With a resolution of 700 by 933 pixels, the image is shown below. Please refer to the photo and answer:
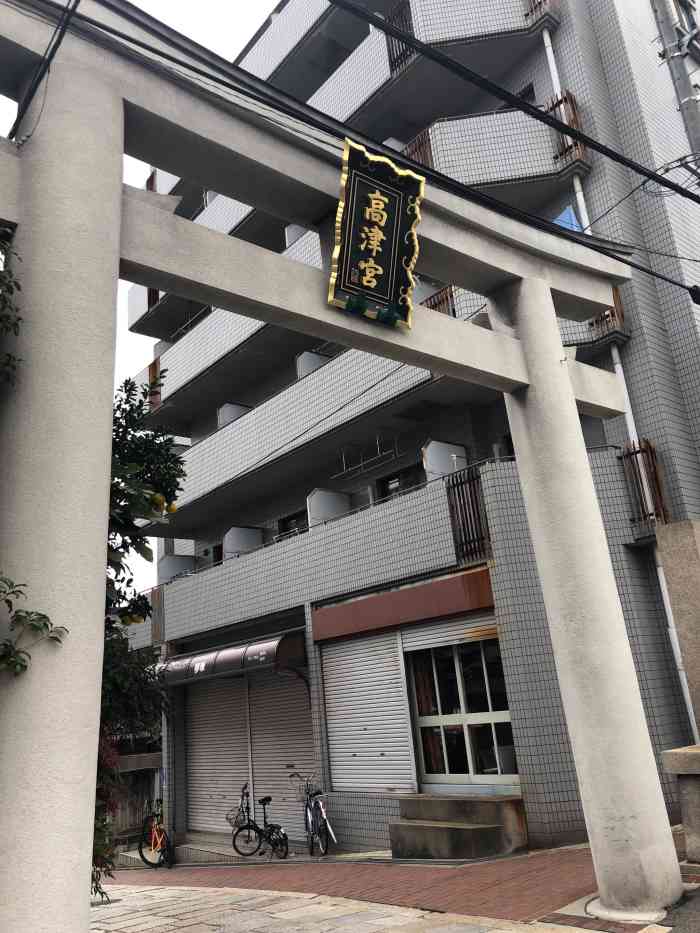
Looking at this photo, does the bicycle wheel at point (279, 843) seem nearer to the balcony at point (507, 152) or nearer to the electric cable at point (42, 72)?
the balcony at point (507, 152)

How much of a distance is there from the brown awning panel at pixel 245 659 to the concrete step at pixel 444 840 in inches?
156

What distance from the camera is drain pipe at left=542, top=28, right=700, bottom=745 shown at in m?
11.1

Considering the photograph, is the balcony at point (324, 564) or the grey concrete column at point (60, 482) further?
the balcony at point (324, 564)

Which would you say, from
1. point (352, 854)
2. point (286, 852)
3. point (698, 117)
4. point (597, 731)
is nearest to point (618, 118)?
point (698, 117)

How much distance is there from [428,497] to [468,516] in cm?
93

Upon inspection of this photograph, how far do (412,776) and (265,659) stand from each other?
11.4 ft

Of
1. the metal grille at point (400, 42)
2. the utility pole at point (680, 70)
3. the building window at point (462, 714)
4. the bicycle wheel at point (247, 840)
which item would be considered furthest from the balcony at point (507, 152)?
the bicycle wheel at point (247, 840)

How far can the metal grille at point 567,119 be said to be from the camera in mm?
13398

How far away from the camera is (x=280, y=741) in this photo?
1561 centimetres

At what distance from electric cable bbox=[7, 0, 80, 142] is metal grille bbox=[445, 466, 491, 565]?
26.9 feet

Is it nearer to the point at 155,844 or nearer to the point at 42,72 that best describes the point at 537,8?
the point at 42,72

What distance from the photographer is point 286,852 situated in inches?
543

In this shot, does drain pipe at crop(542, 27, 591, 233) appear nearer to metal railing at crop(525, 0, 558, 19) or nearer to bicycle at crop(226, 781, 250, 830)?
metal railing at crop(525, 0, 558, 19)

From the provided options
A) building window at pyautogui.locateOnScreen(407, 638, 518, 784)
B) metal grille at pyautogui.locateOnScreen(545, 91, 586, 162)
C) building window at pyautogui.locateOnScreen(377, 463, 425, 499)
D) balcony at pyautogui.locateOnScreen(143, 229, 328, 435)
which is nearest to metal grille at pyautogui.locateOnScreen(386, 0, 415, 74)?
metal grille at pyautogui.locateOnScreen(545, 91, 586, 162)
